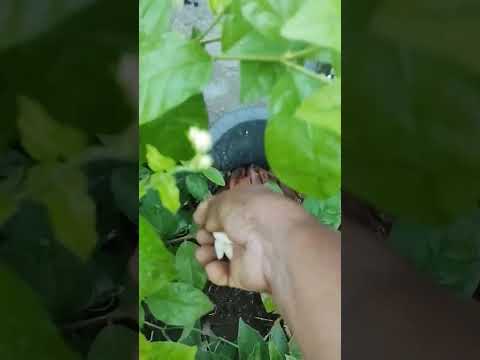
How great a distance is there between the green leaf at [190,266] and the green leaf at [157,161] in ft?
0.31

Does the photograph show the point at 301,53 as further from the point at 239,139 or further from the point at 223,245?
the point at 223,245

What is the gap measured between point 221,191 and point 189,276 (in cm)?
11

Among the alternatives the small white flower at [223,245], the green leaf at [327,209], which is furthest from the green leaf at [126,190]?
the green leaf at [327,209]

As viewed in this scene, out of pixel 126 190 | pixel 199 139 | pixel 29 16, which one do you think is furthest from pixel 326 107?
pixel 29 16

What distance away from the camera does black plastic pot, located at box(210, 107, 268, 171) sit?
0.69m

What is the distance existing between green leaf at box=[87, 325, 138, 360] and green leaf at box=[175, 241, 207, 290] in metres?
0.10

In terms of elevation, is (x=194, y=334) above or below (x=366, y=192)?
below

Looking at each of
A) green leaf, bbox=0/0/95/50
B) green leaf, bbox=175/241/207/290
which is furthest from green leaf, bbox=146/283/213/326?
green leaf, bbox=0/0/95/50

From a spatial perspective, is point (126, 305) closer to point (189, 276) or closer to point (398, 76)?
point (189, 276)

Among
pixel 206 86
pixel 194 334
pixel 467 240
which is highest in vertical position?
pixel 206 86

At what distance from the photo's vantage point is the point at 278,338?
70 cm

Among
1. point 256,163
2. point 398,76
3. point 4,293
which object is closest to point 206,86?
point 256,163

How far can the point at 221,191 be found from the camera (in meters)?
0.69

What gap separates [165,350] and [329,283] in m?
0.22
